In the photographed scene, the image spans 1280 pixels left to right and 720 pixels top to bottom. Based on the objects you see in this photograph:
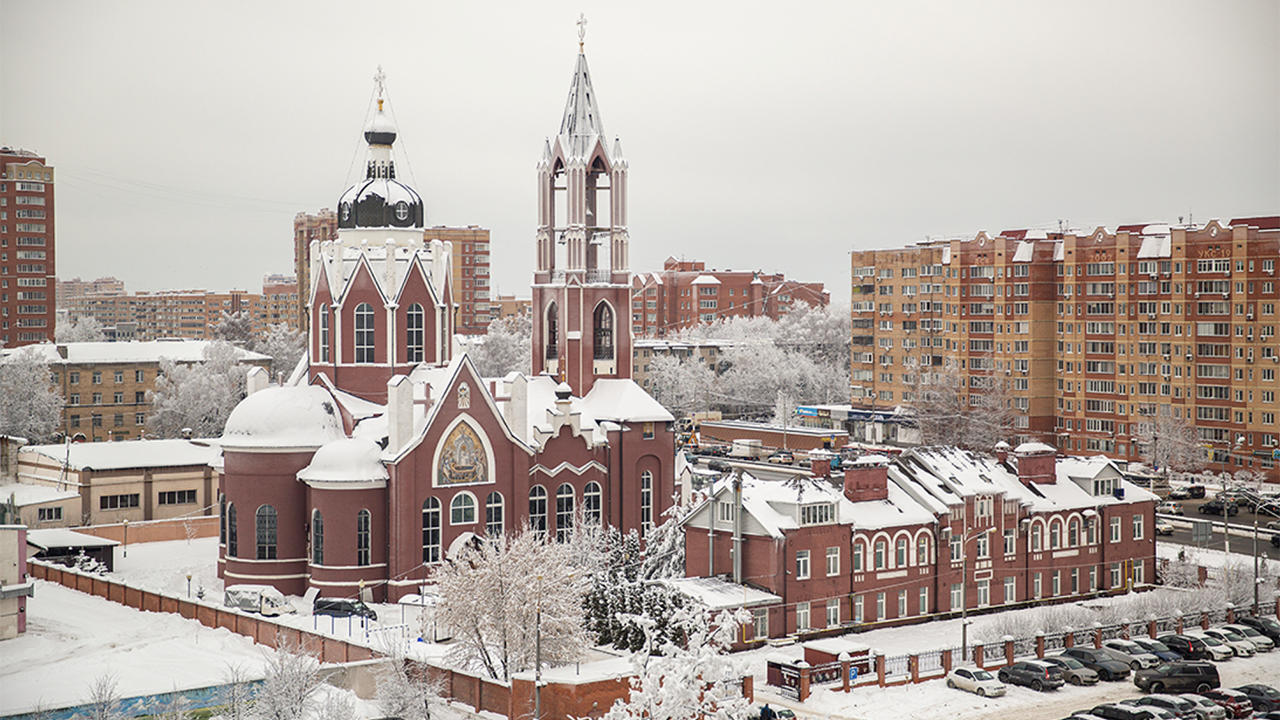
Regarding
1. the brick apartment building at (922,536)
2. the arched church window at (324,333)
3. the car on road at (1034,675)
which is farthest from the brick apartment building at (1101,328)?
the arched church window at (324,333)

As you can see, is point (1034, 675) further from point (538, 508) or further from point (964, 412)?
point (964, 412)

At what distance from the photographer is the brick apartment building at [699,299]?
6220 inches

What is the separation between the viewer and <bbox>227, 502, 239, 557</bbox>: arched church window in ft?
155

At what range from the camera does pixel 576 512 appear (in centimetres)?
5075

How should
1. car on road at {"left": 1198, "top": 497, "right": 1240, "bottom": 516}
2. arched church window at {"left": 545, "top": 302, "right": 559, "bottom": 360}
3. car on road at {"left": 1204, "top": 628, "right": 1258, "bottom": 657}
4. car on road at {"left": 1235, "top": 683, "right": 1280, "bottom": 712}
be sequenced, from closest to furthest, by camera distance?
car on road at {"left": 1235, "top": 683, "right": 1280, "bottom": 712} < car on road at {"left": 1204, "top": 628, "right": 1258, "bottom": 657} < arched church window at {"left": 545, "top": 302, "right": 559, "bottom": 360} < car on road at {"left": 1198, "top": 497, "right": 1240, "bottom": 516}

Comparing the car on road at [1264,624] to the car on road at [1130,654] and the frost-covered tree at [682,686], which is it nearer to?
the car on road at [1130,654]

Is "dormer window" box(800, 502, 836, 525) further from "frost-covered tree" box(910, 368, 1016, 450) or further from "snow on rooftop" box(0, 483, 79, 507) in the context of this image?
"frost-covered tree" box(910, 368, 1016, 450)

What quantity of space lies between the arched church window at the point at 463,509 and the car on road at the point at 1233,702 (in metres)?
23.6

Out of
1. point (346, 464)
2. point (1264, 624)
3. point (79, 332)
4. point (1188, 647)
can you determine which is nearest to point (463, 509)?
point (346, 464)

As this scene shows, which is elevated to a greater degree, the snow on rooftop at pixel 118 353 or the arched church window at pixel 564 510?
the snow on rooftop at pixel 118 353

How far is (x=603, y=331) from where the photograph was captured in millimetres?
54719

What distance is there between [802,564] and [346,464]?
15.3m

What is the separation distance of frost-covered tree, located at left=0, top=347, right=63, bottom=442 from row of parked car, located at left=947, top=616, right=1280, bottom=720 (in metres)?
61.0

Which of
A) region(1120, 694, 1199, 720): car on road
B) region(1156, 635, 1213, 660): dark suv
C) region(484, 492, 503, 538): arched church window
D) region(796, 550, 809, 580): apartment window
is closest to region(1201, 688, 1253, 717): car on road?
region(1120, 694, 1199, 720): car on road
